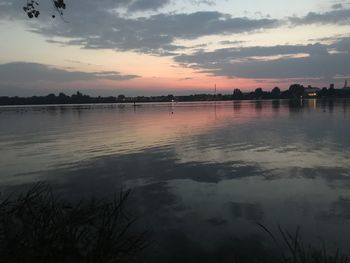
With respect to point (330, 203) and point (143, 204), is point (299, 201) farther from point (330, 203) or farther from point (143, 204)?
point (143, 204)

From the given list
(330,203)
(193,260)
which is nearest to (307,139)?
(330,203)

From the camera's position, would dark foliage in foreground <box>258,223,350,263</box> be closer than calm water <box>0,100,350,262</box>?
Yes

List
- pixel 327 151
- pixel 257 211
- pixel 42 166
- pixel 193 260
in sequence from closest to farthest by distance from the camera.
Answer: pixel 193 260, pixel 257 211, pixel 42 166, pixel 327 151

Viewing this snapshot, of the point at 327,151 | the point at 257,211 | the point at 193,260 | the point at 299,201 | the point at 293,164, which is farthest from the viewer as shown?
the point at 327,151

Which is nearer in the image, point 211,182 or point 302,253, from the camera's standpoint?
point 302,253

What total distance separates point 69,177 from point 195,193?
21.6 ft

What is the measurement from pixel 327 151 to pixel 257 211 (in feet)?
42.7

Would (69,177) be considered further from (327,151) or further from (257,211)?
(327,151)

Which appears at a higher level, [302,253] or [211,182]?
[302,253]

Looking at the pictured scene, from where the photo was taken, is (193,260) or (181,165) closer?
(193,260)

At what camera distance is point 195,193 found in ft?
48.6

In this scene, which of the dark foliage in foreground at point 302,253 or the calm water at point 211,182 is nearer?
the dark foliage in foreground at point 302,253

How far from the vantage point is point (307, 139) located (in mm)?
30000

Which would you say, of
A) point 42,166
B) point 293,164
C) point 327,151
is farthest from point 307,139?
point 42,166
